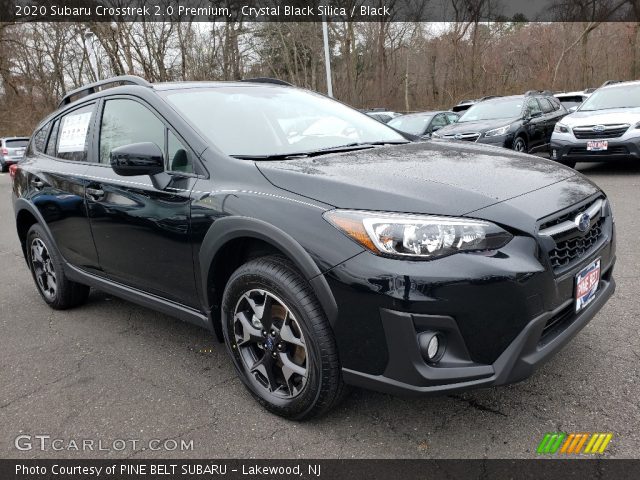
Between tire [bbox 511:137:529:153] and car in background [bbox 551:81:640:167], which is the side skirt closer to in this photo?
car in background [bbox 551:81:640:167]

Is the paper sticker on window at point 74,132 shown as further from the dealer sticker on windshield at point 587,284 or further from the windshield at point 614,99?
the windshield at point 614,99

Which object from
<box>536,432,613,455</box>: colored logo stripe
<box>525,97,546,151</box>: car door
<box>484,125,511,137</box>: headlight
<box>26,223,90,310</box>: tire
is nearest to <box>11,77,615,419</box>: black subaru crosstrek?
<box>536,432,613,455</box>: colored logo stripe

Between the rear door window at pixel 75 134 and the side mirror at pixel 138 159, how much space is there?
1.01 m

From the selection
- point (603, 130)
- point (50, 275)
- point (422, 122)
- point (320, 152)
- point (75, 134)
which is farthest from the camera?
point (422, 122)

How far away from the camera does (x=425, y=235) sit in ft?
6.30

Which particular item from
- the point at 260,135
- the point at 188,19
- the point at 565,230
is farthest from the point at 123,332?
the point at 188,19

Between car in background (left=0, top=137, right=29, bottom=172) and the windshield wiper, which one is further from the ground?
car in background (left=0, top=137, right=29, bottom=172)

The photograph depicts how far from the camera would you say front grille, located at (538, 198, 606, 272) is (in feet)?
6.72

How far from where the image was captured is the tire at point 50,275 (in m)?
3.90

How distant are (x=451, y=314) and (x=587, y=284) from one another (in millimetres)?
793

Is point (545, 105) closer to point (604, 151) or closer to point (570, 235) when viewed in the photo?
point (604, 151)

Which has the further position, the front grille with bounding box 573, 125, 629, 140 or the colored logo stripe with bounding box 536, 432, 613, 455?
the front grille with bounding box 573, 125, 629, 140

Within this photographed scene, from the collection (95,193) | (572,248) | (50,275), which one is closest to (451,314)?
(572,248)

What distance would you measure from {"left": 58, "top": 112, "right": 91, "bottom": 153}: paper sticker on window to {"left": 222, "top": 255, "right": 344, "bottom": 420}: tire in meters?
1.90
